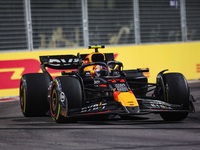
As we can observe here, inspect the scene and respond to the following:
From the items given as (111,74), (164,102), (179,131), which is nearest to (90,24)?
(111,74)

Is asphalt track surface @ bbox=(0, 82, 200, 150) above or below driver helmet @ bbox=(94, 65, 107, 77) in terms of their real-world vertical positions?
below

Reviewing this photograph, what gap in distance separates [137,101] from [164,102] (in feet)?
1.68

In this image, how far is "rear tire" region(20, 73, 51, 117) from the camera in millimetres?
10109

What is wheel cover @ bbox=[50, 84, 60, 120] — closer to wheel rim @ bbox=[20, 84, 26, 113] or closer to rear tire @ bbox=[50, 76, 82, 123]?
→ rear tire @ bbox=[50, 76, 82, 123]

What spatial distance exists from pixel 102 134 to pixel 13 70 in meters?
8.11

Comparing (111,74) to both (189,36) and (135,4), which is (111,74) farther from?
(189,36)

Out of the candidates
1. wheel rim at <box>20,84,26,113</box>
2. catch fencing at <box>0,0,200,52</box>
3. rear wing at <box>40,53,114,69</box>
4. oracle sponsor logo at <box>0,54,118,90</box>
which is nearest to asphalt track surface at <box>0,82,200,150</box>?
wheel rim at <box>20,84,26,113</box>

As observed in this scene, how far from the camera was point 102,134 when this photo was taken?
755cm

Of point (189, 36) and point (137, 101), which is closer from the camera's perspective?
point (137, 101)

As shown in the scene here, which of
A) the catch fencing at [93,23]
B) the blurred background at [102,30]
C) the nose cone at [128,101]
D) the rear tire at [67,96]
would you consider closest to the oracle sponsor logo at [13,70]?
the blurred background at [102,30]

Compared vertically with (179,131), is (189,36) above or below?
above

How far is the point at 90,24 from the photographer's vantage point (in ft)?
57.7

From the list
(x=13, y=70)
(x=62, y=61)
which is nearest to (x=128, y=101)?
(x=62, y=61)

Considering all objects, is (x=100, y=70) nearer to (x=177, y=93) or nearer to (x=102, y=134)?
(x=177, y=93)
